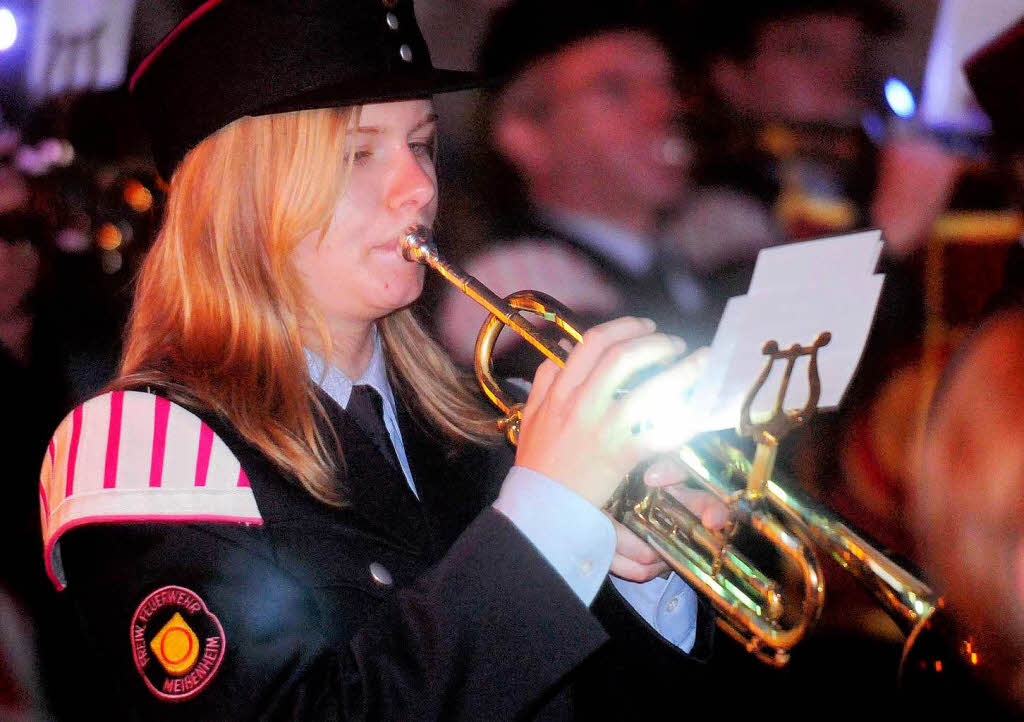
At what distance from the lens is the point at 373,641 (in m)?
1.06

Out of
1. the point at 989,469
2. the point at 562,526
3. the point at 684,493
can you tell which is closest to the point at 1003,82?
the point at 989,469

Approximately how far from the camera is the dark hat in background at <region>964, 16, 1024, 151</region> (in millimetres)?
2648

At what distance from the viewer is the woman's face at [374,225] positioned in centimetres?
137

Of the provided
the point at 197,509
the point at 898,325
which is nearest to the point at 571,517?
the point at 197,509

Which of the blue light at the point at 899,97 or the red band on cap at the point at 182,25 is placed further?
the blue light at the point at 899,97

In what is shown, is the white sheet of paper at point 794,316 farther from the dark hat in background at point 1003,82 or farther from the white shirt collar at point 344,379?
the dark hat in background at point 1003,82

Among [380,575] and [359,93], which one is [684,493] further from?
[359,93]

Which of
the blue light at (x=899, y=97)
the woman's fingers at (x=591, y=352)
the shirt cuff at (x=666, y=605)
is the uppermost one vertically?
the blue light at (x=899, y=97)

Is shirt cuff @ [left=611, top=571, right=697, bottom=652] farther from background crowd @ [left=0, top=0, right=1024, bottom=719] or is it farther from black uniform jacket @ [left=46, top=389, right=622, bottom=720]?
background crowd @ [left=0, top=0, right=1024, bottom=719]

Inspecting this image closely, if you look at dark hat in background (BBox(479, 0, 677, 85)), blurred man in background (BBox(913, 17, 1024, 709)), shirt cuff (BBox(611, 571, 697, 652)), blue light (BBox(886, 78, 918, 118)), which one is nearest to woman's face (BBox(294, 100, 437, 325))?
shirt cuff (BBox(611, 571, 697, 652))

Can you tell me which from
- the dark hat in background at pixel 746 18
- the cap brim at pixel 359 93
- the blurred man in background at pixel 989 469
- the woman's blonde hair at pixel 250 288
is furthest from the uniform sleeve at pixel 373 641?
the dark hat in background at pixel 746 18

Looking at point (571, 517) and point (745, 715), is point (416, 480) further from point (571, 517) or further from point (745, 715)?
point (745, 715)

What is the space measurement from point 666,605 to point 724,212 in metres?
2.07

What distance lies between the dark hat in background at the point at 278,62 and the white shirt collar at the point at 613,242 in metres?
1.69
